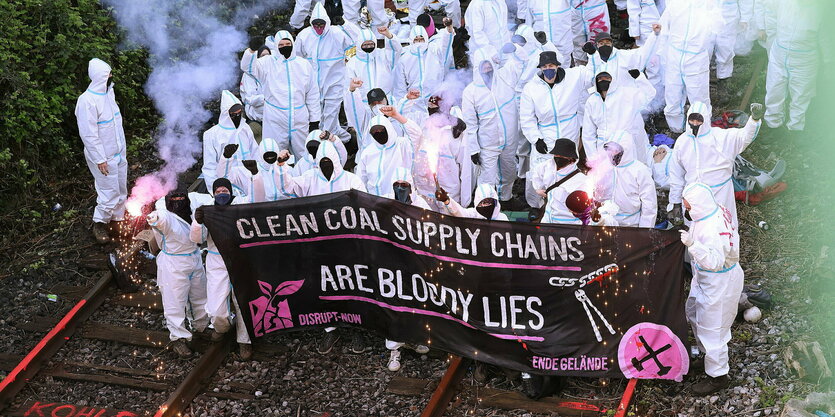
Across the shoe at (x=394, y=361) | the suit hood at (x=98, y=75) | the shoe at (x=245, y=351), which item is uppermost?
the suit hood at (x=98, y=75)

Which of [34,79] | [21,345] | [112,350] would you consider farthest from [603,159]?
[34,79]

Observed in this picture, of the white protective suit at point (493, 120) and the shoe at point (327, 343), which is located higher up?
the white protective suit at point (493, 120)

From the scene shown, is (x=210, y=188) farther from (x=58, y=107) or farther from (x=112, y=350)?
(x=58, y=107)

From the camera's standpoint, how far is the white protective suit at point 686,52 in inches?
468

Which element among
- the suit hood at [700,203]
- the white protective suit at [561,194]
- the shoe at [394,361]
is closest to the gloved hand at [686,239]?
the suit hood at [700,203]

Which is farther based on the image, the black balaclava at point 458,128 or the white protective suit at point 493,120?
the white protective suit at point 493,120

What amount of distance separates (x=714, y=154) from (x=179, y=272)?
5200 mm

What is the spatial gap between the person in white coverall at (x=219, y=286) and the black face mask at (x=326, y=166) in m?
0.91

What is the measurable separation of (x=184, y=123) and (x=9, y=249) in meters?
3.12

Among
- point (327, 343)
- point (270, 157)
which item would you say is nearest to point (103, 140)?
point (270, 157)

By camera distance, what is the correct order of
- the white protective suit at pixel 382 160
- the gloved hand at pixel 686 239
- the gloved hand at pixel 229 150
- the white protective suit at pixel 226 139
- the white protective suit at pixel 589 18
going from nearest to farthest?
the gloved hand at pixel 686 239 < the white protective suit at pixel 382 160 < the gloved hand at pixel 229 150 < the white protective suit at pixel 226 139 < the white protective suit at pixel 589 18

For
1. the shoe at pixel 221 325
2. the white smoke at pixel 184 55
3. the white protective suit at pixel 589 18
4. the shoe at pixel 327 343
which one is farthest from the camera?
the white protective suit at pixel 589 18

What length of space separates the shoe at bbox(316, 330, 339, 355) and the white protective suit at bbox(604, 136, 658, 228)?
2976 millimetres

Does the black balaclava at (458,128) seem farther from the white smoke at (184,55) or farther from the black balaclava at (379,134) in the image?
the white smoke at (184,55)
